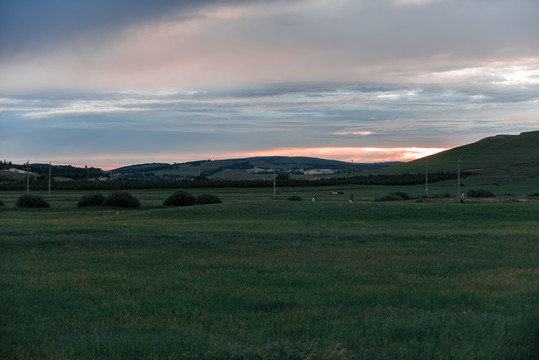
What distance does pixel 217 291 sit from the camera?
13.9m

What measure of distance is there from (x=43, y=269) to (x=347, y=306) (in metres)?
10.6

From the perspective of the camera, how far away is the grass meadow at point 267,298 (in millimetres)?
8930

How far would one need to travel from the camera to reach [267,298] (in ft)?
42.3

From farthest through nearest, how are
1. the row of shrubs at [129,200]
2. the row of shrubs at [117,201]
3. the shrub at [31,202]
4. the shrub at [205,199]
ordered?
the shrub at [205,199] < the row of shrubs at [129,200] < the row of shrubs at [117,201] < the shrub at [31,202]

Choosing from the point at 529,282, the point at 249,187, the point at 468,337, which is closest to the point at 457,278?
the point at 529,282

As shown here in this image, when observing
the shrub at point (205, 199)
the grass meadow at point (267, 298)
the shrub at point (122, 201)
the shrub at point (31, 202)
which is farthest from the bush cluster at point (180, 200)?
the grass meadow at point (267, 298)

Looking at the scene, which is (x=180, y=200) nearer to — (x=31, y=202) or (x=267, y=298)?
(x=31, y=202)

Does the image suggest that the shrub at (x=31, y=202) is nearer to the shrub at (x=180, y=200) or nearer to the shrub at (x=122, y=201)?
the shrub at (x=122, y=201)

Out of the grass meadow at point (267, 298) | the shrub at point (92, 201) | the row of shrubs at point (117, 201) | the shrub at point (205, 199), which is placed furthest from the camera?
the shrub at point (205, 199)

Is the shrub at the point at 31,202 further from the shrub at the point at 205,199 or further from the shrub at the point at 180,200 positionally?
the shrub at the point at 205,199

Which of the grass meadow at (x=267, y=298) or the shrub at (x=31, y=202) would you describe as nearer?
the grass meadow at (x=267, y=298)

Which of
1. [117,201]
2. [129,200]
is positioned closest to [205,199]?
[129,200]

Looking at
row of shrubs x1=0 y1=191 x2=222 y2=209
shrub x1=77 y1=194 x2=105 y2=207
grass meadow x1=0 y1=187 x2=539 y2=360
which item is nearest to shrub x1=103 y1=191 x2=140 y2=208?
row of shrubs x1=0 y1=191 x2=222 y2=209

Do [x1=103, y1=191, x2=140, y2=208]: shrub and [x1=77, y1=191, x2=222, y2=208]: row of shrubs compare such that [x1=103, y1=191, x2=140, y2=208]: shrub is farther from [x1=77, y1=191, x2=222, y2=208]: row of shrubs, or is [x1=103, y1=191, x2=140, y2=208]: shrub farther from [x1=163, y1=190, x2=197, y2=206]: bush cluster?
[x1=163, y1=190, x2=197, y2=206]: bush cluster
